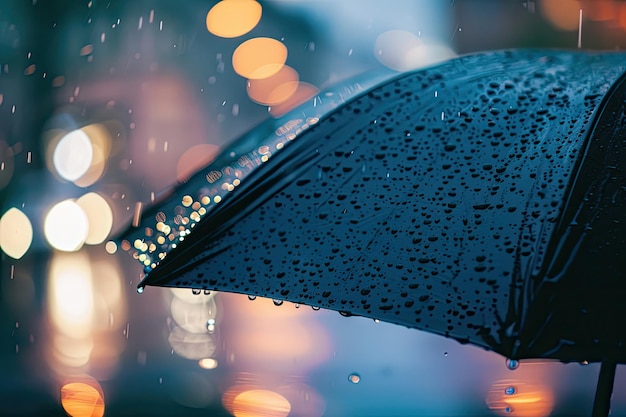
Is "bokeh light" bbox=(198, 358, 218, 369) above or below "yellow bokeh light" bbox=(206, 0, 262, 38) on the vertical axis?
below

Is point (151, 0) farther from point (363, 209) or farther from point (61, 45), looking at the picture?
A: point (363, 209)

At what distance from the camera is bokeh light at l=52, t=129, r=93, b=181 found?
21.4m

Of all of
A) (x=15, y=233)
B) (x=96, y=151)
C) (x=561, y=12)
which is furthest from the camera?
(x=561, y=12)

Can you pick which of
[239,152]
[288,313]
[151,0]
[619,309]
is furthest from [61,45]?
[619,309]

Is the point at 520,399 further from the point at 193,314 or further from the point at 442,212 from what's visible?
the point at 193,314

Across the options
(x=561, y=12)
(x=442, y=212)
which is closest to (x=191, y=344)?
(x=442, y=212)

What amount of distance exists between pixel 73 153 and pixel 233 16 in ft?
23.9

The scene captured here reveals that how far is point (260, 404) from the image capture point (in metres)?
4.68

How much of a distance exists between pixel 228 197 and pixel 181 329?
568cm

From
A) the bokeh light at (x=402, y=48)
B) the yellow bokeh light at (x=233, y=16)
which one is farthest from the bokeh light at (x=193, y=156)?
the bokeh light at (x=402, y=48)

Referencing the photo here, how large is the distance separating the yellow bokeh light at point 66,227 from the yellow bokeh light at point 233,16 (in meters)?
8.13

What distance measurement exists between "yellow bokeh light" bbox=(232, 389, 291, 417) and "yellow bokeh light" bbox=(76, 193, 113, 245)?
11.1 m

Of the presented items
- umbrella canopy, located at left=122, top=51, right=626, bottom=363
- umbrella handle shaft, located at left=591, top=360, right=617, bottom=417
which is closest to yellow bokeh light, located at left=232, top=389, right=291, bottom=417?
umbrella canopy, located at left=122, top=51, right=626, bottom=363

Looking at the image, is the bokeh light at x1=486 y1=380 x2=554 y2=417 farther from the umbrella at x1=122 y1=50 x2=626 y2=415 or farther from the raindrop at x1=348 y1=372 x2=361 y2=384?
the umbrella at x1=122 y1=50 x2=626 y2=415
